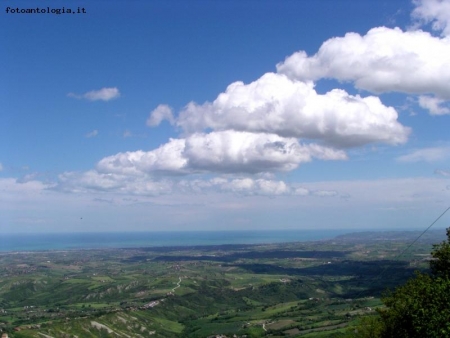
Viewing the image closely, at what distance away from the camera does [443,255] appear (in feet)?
145

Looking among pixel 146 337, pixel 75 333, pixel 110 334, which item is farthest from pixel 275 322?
pixel 75 333

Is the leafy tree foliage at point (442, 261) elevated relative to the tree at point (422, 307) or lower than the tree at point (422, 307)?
elevated

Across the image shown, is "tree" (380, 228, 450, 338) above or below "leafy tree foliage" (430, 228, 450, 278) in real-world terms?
below

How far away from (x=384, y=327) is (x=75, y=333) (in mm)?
153679

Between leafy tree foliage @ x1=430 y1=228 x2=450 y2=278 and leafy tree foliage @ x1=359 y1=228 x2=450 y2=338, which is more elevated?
leafy tree foliage @ x1=430 y1=228 x2=450 y2=278

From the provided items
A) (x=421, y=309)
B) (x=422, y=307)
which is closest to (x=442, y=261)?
(x=422, y=307)

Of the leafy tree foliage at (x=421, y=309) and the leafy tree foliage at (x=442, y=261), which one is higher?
the leafy tree foliage at (x=442, y=261)

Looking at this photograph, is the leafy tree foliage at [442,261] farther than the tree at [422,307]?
Yes

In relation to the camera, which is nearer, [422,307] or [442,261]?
[422,307]

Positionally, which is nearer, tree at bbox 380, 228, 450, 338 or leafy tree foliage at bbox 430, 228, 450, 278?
tree at bbox 380, 228, 450, 338

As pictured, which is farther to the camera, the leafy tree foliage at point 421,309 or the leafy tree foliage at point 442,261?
the leafy tree foliage at point 442,261

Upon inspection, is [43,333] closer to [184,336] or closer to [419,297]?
[184,336]

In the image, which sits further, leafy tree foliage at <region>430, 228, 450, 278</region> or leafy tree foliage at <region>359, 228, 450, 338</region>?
leafy tree foliage at <region>430, 228, 450, 278</region>

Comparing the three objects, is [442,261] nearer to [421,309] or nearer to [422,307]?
[422,307]
